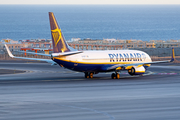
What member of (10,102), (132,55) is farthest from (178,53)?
(10,102)

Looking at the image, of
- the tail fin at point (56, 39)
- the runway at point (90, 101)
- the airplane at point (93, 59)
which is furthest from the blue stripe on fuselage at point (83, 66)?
the runway at point (90, 101)

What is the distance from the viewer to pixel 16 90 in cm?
4119

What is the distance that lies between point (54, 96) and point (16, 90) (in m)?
6.51

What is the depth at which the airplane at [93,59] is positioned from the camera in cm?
5066

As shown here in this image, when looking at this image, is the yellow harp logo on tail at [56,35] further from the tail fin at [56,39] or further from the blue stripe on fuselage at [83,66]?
the blue stripe on fuselage at [83,66]

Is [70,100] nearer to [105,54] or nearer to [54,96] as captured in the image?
[54,96]

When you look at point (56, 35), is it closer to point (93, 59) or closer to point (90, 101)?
point (93, 59)

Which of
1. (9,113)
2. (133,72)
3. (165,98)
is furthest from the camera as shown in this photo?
(133,72)

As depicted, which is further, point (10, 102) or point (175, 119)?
point (10, 102)

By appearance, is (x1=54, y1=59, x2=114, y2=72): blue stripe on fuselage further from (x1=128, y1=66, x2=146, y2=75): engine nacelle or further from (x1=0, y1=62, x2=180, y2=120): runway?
(x1=0, y1=62, x2=180, y2=120): runway

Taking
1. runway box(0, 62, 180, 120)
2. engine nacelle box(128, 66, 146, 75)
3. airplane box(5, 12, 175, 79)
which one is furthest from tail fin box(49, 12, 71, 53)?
engine nacelle box(128, 66, 146, 75)

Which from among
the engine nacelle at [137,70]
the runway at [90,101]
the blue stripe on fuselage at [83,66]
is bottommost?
the runway at [90,101]

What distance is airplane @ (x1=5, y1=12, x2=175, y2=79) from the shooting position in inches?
1994

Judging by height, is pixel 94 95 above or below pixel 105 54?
below
